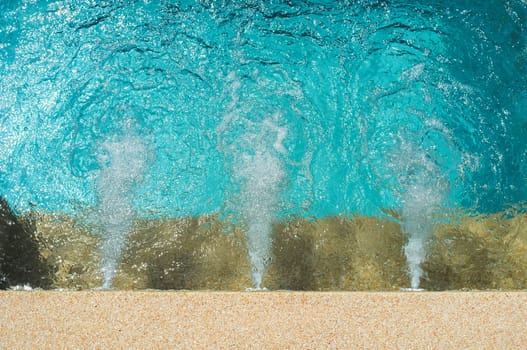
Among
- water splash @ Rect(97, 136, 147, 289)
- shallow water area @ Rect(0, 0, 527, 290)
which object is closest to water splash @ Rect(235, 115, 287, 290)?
shallow water area @ Rect(0, 0, 527, 290)

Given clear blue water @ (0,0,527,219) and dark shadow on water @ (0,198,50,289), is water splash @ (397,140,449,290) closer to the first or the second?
clear blue water @ (0,0,527,219)

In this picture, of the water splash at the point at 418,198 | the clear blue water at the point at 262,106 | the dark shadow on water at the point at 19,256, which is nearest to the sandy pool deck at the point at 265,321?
the dark shadow on water at the point at 19,256

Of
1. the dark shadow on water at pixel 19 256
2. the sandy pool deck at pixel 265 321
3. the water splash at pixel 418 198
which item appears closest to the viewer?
the sandy pool deck at pixel 265 321

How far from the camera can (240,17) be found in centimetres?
275

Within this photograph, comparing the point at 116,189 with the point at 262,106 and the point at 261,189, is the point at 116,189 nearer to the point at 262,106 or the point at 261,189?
the point at 261,189

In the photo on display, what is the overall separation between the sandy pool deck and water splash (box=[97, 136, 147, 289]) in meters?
0.31

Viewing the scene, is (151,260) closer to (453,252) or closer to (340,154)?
(340,154)

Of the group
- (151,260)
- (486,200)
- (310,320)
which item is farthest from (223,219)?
(486,200)

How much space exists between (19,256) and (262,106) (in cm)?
165

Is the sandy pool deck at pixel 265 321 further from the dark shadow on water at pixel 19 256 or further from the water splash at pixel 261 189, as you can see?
the water splash at pixel 261 189

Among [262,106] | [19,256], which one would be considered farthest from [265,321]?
[19,256]

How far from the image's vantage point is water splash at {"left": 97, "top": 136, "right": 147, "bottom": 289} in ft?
8.31

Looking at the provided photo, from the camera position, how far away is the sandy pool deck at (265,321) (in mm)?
2258

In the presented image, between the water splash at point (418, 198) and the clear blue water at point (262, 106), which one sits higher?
the clear blue water at point (262, 106)
